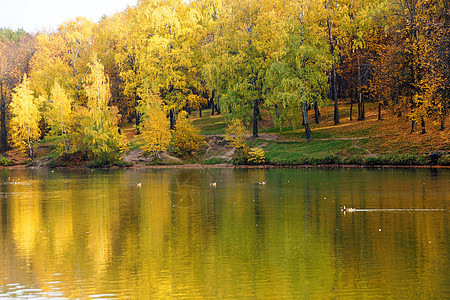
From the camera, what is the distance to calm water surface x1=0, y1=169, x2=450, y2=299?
1085 cm

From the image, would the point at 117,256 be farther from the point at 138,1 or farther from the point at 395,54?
the point at 138,1

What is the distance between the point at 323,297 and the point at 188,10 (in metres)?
60.7

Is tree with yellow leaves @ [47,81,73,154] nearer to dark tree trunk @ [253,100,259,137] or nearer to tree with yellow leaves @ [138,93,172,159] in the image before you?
tree with yellow leaves @ [138,93,172,159]

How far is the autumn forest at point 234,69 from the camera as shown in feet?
146

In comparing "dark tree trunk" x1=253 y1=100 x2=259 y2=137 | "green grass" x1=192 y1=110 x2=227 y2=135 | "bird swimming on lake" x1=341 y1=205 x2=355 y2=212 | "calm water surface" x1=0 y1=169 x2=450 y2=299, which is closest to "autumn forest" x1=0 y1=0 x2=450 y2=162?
"dark tree trunk" x1=253 y1=100 x2=259 y2=137

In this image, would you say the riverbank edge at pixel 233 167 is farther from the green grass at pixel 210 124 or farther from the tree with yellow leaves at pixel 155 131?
the green grass at pixel 210 124

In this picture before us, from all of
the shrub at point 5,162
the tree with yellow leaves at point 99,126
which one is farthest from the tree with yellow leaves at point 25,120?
the tree with yellow leaves at point 99,126

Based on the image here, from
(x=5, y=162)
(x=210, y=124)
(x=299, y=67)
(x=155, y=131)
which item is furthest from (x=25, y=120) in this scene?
(x=299, y=67)

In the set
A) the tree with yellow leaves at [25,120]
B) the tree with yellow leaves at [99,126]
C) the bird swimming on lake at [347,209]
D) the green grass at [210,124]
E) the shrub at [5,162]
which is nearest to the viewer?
the bird swimming on lake at [347,209]

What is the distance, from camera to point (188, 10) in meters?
66.5

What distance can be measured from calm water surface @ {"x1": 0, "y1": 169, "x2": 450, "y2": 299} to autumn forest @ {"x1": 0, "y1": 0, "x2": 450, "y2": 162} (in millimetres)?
19346

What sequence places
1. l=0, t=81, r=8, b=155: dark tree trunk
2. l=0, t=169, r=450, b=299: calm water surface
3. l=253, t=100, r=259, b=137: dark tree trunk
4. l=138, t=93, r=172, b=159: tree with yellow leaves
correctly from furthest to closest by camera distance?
l=0, t=81, r=8, b=155: dark tree trunk → l=138, t=93, r=172, b=159: tree with yellow leaves → l=253, t=100, r=259, b=137: dark tree trunk → l=0, t=169, r=450, b=299: calm water surface

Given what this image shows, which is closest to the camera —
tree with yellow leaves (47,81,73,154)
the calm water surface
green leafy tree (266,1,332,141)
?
the calm water surface

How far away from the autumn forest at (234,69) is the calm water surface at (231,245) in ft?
63.5
